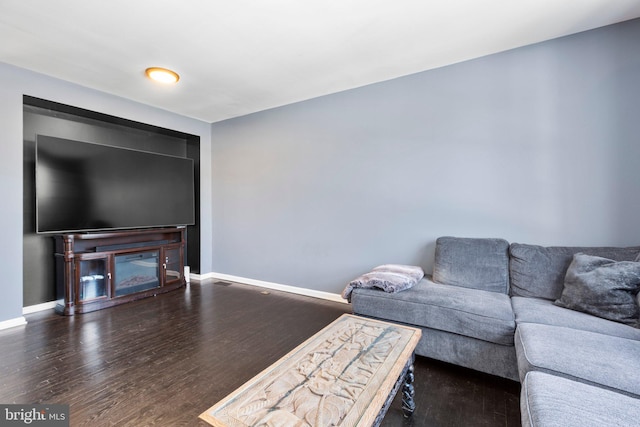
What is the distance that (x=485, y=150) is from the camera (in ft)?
8.62

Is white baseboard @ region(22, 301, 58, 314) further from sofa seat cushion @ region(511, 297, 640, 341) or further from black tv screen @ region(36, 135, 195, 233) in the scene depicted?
sofa seat cushion @ region(511, 297, 640, 341)

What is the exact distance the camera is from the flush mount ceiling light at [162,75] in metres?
2.79

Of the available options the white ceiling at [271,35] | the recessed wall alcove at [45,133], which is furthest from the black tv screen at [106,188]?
the white ceiling at [271,35]

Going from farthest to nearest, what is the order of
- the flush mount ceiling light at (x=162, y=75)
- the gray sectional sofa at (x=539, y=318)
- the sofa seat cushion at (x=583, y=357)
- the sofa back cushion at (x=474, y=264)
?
the flush mount ceiling light at (x=162, y=75), the sofa back cushion at (x=474, y=264), the sofa seat cushion at (x=583, y=357), the gray sectional sofa at (x=539, y=318)

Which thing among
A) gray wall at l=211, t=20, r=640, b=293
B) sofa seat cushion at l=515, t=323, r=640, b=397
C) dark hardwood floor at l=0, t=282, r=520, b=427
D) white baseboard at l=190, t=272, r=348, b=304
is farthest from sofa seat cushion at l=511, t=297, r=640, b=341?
white baseboard at l=190, t=272, r=348, b=304

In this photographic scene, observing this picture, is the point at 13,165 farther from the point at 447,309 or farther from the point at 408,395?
the point at 447,309

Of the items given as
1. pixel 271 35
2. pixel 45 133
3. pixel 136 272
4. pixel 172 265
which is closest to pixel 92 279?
pixel 136 272

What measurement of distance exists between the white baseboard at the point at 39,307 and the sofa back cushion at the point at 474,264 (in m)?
4.12

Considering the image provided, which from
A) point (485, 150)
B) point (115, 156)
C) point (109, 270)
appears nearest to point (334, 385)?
point (485, 150)

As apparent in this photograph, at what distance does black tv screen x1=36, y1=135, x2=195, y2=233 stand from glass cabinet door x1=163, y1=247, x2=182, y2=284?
0.39 meters

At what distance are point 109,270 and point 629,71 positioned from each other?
5.18 metres

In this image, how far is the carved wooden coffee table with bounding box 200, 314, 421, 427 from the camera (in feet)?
3.19

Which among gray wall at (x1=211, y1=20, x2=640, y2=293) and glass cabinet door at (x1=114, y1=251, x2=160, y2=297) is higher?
gray wall at (x1=211, y1=20, x2=640, y2=293)

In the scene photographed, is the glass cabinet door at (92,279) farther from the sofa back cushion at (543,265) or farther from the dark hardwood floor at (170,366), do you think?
the sofa back cushion at (543,265)
